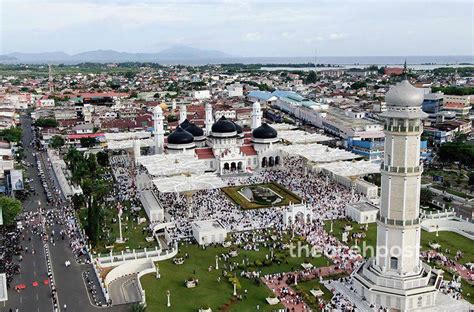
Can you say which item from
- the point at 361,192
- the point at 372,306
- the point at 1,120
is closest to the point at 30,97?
the point at 1,120

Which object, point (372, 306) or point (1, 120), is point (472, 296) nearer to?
point (372, 306)

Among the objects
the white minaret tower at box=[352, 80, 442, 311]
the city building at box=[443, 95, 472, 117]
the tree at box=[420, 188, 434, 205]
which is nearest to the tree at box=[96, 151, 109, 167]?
the tree at box=[420, 188, 434, 205]

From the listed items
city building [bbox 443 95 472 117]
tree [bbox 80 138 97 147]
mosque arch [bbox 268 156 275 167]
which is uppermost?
city building [bbox 443 95 472 117]

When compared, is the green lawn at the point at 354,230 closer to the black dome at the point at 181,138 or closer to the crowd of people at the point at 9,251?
the crowd of people at the point at 9,251

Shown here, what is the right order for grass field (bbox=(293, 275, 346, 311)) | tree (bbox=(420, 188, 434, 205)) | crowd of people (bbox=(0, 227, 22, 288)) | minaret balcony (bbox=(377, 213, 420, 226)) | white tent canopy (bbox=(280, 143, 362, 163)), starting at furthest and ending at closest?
white tent canopy (bbox=(280, 143, 362, 163))
tree (bbox=(420, 188, 434, 205))
crowd of people (bbox=(0, 227, 22, 288))
grass field (bbox=(293, 275, 346, 311))
minaret balcony (bbox=(377, 213, 420, 226))

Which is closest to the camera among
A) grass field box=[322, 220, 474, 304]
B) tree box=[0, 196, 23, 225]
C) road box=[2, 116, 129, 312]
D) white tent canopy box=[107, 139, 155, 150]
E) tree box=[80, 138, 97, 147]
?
road box=[2, 116, 129, 312]

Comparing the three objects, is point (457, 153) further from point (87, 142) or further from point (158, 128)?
point (87, 142)

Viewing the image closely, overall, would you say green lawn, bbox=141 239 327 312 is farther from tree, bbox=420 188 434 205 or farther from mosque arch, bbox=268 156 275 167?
mosque arch, bbox=268 156 275 167
